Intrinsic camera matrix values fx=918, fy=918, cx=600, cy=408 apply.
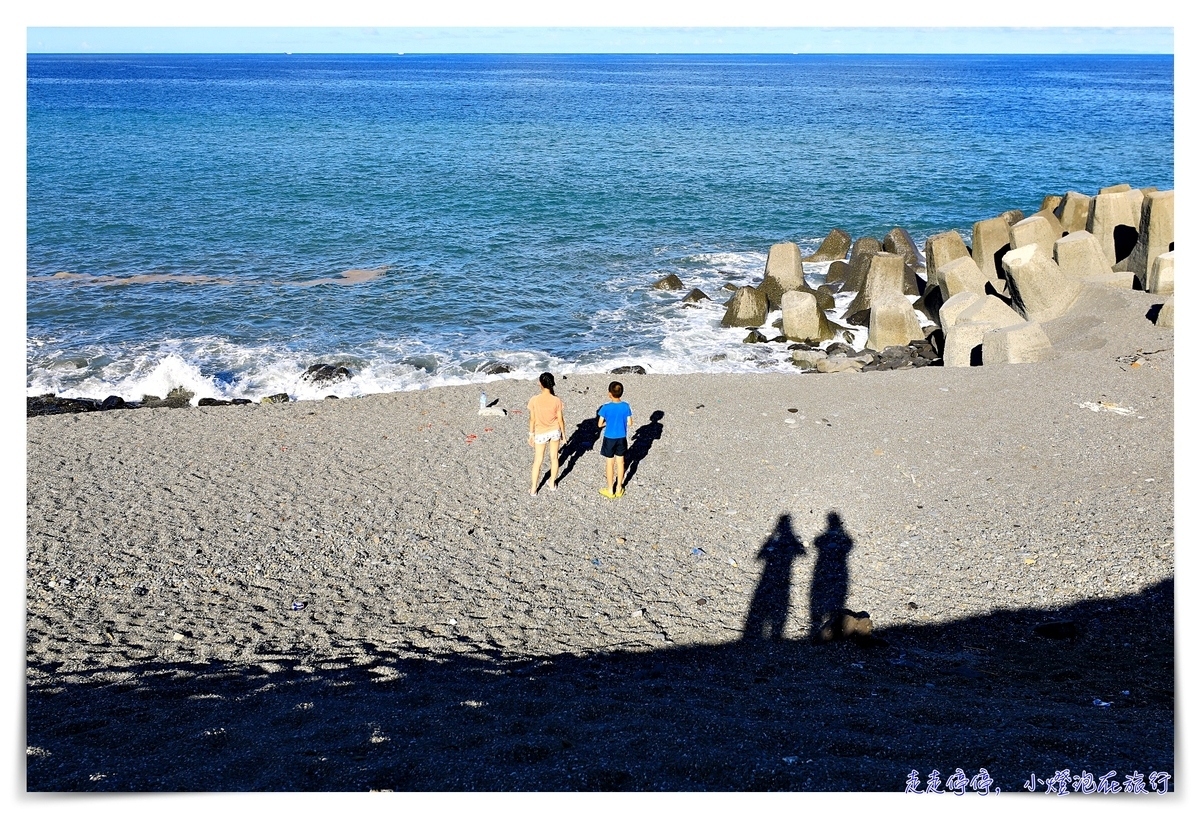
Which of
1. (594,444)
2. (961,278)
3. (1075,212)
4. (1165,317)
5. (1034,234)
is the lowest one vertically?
(594,444)

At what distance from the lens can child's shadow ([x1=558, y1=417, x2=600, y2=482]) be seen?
443 inches

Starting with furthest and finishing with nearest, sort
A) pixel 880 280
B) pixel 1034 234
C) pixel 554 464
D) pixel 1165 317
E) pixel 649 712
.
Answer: pixel 880 280
pixel 1034 234
pixel 1165 317
pixel 554 464
pixel 649 712

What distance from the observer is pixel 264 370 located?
18047mm

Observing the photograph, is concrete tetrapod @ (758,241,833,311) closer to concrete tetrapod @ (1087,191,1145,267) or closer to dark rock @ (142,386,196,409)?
concrete tetrapod @ (1087,191,1145,267)

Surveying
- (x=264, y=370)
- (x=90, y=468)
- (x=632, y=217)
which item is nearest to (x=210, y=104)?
(x=632, y=217)

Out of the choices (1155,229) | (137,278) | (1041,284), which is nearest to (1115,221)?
(1155,229)

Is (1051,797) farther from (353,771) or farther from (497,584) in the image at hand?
(497,584)

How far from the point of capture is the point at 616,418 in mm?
9891

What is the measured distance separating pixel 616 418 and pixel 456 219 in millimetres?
23615

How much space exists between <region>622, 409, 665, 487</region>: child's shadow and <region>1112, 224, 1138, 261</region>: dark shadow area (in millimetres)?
13567

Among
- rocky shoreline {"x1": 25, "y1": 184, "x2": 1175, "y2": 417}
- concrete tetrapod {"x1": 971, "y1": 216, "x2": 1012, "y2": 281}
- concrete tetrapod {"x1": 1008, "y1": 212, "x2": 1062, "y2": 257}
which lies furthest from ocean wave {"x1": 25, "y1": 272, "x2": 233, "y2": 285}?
concrete tetrapod {"x1": 1008, "y1": 212, "x2": 1062, "y2": 257}

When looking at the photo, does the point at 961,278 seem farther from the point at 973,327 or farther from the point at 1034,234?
the point at 973,327

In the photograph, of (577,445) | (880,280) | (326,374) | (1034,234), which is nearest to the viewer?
(577,445)

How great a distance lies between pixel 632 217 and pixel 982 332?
1816 cm
